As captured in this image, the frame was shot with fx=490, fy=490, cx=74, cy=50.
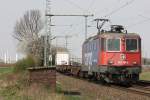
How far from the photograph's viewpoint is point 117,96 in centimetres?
2023

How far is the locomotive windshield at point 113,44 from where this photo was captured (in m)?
28.4

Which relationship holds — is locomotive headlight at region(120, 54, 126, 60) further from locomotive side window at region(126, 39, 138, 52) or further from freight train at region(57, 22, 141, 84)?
locomotive side window at region(126, 39, 138, 52)

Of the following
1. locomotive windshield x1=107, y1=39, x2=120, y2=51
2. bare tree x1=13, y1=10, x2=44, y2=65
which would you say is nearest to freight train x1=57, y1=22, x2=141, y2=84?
locomotive windshield x1=107, y1=39, x2=120, y2=51

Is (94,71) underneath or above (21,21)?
underneath

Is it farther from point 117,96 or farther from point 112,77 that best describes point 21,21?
point 117,96

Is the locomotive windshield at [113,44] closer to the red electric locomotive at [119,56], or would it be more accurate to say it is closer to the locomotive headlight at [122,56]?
the red electric locomotive at [119,56]

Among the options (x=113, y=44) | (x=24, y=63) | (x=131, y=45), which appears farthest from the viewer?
(x=24, y=63)

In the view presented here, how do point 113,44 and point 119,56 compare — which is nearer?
point 119,56

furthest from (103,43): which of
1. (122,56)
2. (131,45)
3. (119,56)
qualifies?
(131,45)

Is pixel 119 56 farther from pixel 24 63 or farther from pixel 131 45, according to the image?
pixel 24 63

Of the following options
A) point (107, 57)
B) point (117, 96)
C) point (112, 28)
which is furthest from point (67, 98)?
point (112, 28)

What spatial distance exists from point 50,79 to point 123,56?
520 centimetres

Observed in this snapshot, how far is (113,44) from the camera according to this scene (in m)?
28.5

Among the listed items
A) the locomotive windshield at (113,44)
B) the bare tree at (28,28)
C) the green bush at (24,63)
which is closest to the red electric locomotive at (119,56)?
the locomotive windshield at (113,44)
